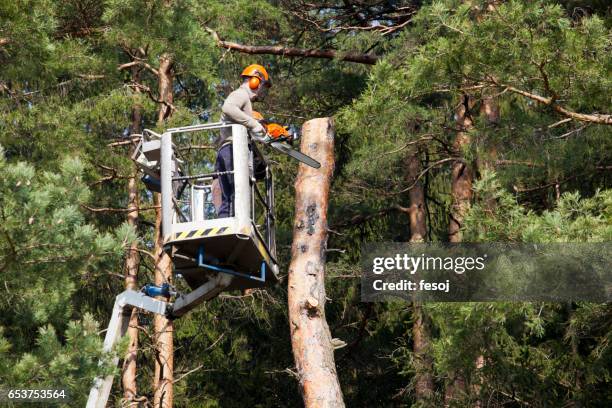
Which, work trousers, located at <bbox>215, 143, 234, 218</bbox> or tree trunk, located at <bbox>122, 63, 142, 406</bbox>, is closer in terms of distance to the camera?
work trousers, located at <bbox>215, 143, 234, 218</bbox>

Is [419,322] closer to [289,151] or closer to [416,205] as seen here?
[416,205]

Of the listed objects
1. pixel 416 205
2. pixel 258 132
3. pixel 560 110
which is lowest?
pixel 258 132

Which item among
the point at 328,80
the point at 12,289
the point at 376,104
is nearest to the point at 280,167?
the point at 328,80

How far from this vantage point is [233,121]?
33.6 feet

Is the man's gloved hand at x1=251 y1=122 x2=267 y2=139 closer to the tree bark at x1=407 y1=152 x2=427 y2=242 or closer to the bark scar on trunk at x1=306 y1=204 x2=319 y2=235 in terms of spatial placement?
the bark scar on trunk at x1=306 y1=204 x2=319 y2=235

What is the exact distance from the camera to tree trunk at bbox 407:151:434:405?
17062mm

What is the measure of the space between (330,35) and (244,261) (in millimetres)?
10665

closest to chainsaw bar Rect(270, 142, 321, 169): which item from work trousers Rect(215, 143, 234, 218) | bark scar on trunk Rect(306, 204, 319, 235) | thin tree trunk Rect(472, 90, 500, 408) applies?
work trousers Rect(215, 143, 234, 218)

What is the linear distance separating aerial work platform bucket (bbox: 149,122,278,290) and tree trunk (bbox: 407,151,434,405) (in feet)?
23.0

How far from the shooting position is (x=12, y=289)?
10.9 meters

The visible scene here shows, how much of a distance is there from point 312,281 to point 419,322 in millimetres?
8527

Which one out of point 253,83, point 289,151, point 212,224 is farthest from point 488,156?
point 212,224

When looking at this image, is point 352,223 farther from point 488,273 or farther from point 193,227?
point 193,227

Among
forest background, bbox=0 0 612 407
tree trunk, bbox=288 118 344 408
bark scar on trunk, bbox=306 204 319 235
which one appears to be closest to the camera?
forest background, bbox=0 0 612 407
